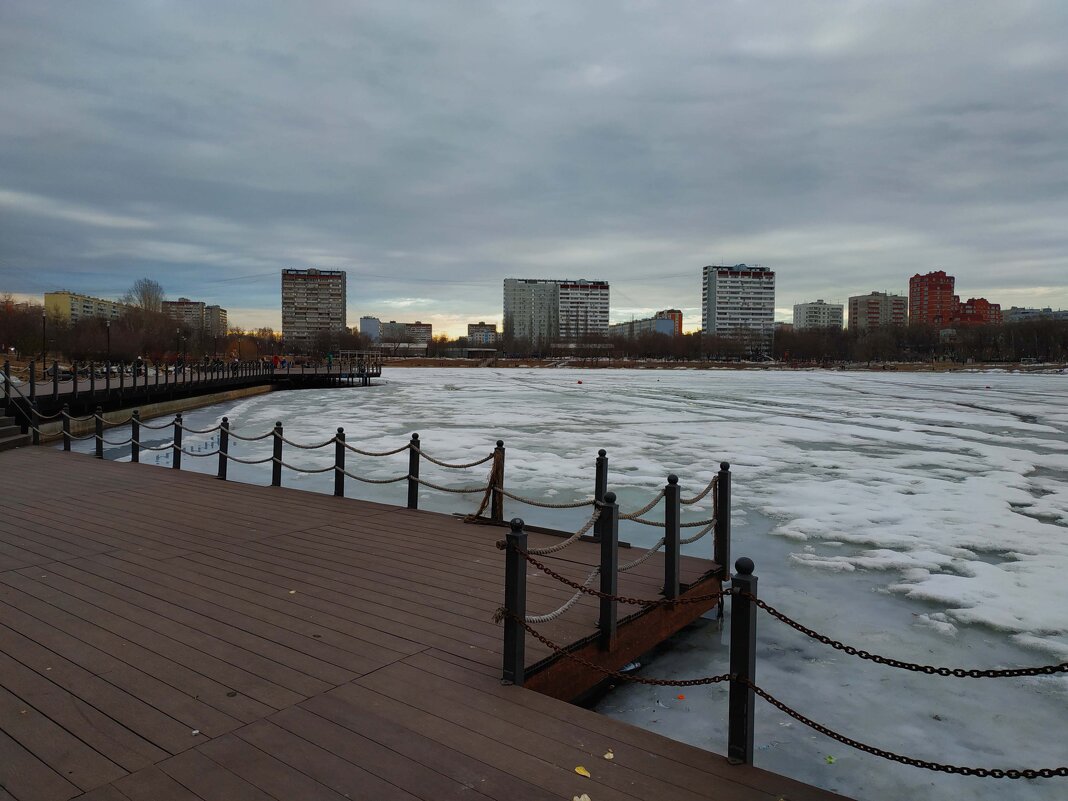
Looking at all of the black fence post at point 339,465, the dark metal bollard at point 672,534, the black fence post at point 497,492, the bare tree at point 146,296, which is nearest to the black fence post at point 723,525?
the dark metal bollard at point 672,534

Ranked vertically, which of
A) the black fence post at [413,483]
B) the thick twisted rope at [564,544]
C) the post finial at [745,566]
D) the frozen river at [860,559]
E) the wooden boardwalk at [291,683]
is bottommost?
the frozen river at [860,559]

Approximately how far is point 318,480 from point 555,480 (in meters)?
4.59

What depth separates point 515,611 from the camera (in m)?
4.36

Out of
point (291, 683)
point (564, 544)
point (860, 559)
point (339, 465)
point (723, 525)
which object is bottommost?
point (860, 559)

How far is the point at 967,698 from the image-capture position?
17.8ft

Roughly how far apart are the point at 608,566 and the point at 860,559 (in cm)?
511

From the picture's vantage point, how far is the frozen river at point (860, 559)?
15.8ft

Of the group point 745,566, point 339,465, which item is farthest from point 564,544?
point 339,465

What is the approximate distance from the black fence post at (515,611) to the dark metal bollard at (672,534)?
1.88m

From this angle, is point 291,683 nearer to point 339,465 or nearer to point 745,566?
point 745,566

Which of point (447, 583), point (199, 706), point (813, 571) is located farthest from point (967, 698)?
point (199, 706)

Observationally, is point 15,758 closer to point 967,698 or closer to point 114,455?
point 967,698

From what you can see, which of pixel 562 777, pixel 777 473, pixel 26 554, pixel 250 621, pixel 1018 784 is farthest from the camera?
pixel 777 473

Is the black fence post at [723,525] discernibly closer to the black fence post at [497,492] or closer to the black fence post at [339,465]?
the black fence post at [497,492]
